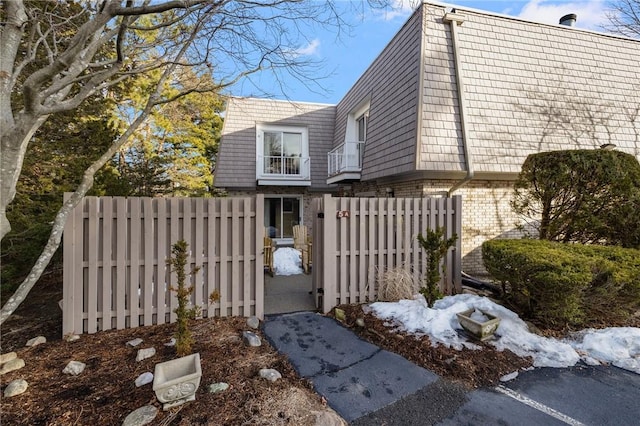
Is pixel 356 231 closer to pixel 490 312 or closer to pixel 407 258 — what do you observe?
pixel 407 258

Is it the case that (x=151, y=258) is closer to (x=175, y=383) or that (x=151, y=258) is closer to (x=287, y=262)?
(x=175, y=383)

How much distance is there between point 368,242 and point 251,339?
258cm

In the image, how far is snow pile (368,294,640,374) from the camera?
3.48 m

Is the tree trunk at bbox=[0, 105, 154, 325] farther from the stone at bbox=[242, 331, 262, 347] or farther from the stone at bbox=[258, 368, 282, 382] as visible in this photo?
the stone at bbox=[258, 368, 282, 382]

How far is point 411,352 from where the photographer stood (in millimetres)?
3525

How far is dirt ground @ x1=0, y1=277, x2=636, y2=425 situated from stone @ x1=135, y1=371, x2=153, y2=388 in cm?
5

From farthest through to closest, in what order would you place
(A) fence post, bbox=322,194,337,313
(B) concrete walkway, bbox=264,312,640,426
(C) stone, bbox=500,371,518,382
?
(A) fence post, bbox=322,194,337,313 → (C) stone, bbox=500,371,518,382 → (B) concrete walkway, bbox=264,312,640,426

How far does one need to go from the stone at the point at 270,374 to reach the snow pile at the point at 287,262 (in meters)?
4.91

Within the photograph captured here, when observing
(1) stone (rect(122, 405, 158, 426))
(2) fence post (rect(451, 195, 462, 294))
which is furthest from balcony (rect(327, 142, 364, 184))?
(1) stone (rect(122, 405, 158, 426))

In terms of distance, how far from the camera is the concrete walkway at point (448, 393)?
252cm

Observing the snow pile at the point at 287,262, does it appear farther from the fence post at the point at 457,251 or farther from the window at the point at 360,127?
the window at the point at 360,127

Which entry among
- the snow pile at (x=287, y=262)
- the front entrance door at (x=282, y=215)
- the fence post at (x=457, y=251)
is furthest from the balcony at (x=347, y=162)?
the fence post at (x=457, y=251)

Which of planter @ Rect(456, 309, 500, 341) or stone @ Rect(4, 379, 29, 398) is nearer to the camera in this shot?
stone @ Rect(4, 379, 29, 398)

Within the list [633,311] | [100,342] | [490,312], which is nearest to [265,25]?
[100,342]
